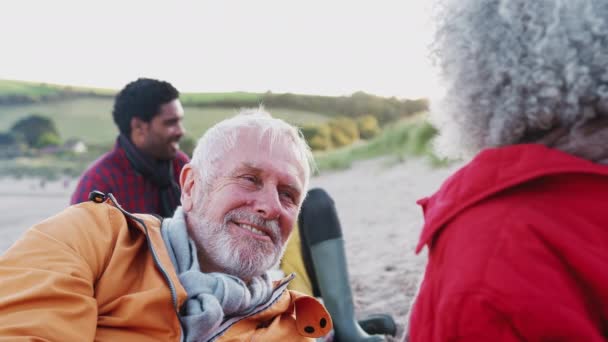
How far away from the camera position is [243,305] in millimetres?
1807

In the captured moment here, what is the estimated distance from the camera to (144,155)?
386cm

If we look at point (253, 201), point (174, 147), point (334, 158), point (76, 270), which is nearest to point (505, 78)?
point (253, 201)

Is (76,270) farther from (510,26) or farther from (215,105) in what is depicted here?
(215,105)

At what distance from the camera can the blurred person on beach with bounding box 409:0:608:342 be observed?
990 millimetres

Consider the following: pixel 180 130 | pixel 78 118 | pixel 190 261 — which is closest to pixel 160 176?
pixel 180 130

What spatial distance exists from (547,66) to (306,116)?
11.7 meters

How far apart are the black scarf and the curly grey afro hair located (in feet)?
9.03

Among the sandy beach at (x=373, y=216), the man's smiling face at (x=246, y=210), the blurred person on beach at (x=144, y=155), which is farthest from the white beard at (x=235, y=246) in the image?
the blurred person on beach at (x=144, y=155)

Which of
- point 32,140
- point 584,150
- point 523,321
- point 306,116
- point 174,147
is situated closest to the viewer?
point 523,321

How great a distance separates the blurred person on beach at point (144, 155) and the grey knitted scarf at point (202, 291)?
1.70m

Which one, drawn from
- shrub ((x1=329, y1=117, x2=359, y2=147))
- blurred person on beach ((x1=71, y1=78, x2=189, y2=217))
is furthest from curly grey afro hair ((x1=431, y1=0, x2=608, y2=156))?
shrub ((x1=329, y1=117, x2=359, y2=147))

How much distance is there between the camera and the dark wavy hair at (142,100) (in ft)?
13.4

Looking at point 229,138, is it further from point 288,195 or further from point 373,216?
point 373,216

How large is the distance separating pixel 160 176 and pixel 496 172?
3.00 meters
